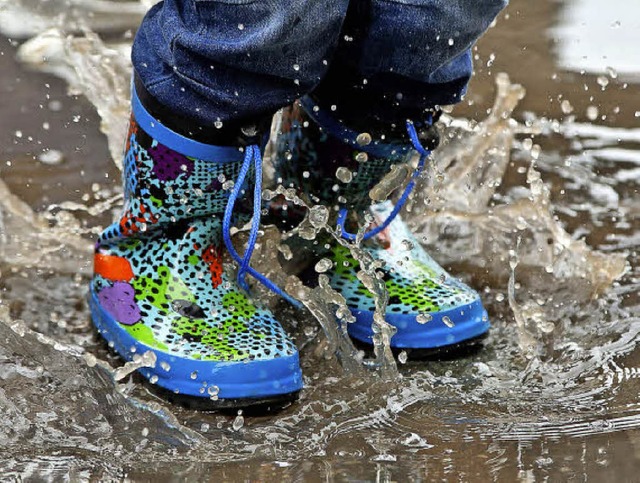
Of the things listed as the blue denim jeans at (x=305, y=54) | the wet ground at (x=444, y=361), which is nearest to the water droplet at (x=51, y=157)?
the wet ground at (x=444, y=361)

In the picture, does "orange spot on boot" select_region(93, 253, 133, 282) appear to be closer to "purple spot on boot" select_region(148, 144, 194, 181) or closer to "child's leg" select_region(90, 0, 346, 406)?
"child's leg" select_region(90, 0, 346, 406)

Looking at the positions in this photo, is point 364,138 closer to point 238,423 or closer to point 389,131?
point 389,131

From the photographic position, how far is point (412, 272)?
1.51 metres

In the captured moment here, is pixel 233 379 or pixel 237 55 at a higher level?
pixel 237 55

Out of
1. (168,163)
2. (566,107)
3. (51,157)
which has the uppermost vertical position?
(168,163)

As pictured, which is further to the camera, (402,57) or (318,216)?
(318,216)

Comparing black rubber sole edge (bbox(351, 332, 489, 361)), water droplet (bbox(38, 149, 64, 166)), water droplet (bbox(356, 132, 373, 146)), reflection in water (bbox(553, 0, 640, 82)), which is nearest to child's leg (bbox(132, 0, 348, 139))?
water droplet (bbox(356, 132, 373, 146))

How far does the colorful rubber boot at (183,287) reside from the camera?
129 centimetres

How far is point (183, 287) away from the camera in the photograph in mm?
1368

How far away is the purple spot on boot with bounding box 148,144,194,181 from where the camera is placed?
1.31 metres

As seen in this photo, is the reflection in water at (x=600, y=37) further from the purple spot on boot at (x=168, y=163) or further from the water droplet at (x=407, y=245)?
the purple spot on boot at (x=168, y=163)

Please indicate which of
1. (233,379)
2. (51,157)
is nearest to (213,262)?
(233,379)

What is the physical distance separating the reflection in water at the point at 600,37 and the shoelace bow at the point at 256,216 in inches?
43.4

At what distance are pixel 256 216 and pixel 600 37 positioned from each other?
1.59 meters
